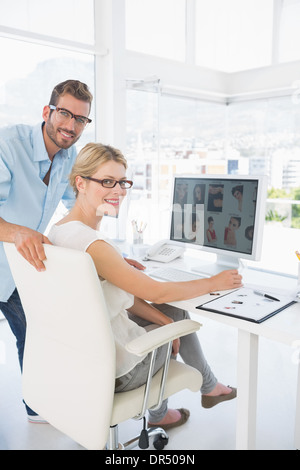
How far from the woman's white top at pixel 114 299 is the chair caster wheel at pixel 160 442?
2.10 feet

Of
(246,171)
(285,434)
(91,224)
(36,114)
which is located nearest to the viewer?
(91,224)

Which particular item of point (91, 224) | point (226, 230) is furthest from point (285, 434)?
point (91, 224)

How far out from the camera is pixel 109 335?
132cm

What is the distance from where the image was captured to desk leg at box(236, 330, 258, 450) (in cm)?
153

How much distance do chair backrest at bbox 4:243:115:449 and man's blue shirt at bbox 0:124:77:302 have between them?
0.63 metres

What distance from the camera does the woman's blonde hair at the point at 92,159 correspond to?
168 cm

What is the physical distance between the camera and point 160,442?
1.92m

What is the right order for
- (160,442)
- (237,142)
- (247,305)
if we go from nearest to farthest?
1. (247,305)
2. (160,442)
3. (237,142)

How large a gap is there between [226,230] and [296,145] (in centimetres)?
433

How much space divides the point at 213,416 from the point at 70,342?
1.13 meters

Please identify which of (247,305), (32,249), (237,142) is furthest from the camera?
(237,142)

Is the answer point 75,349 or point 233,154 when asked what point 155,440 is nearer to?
point 75,349

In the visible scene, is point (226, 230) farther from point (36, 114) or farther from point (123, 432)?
point (36, 114)

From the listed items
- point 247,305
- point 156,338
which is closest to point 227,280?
point 247,305
